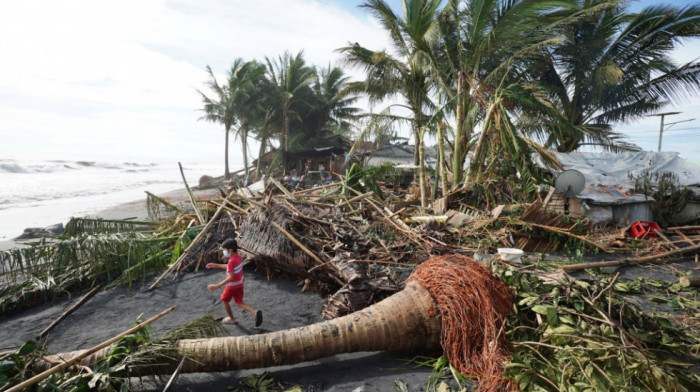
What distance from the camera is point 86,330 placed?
12.9 feet

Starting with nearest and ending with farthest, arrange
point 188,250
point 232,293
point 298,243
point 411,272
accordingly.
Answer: point 232,293, point 298,243, point 411,272, point 188,250

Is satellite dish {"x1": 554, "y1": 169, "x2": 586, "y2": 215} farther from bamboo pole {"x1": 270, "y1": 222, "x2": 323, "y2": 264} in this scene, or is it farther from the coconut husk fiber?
bamboo pole {"x1": 270, "y1": 222, "x2": 323, "y2": 264}

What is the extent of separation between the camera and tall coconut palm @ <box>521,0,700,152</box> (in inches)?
465

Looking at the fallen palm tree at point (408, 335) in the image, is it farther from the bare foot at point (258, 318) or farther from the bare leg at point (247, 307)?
the bare leg at point (247, 307)

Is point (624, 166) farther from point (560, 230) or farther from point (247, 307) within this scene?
point (247, 307)

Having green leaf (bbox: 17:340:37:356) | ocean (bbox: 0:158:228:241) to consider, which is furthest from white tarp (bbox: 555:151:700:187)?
ocean (bbox: 0:158:228:241)

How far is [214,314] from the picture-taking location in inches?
166

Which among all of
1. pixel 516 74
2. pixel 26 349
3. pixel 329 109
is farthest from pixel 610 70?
pixel 329 109

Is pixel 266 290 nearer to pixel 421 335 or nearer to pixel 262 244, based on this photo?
pixel 262 244

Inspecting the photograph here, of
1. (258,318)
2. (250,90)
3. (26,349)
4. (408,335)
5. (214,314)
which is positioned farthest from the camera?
(250,90)

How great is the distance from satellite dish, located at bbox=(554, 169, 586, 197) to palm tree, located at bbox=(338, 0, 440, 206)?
3.58 metres

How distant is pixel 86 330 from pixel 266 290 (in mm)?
2280

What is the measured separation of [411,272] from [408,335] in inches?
86.7

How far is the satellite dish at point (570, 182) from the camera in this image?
761 centimetres
